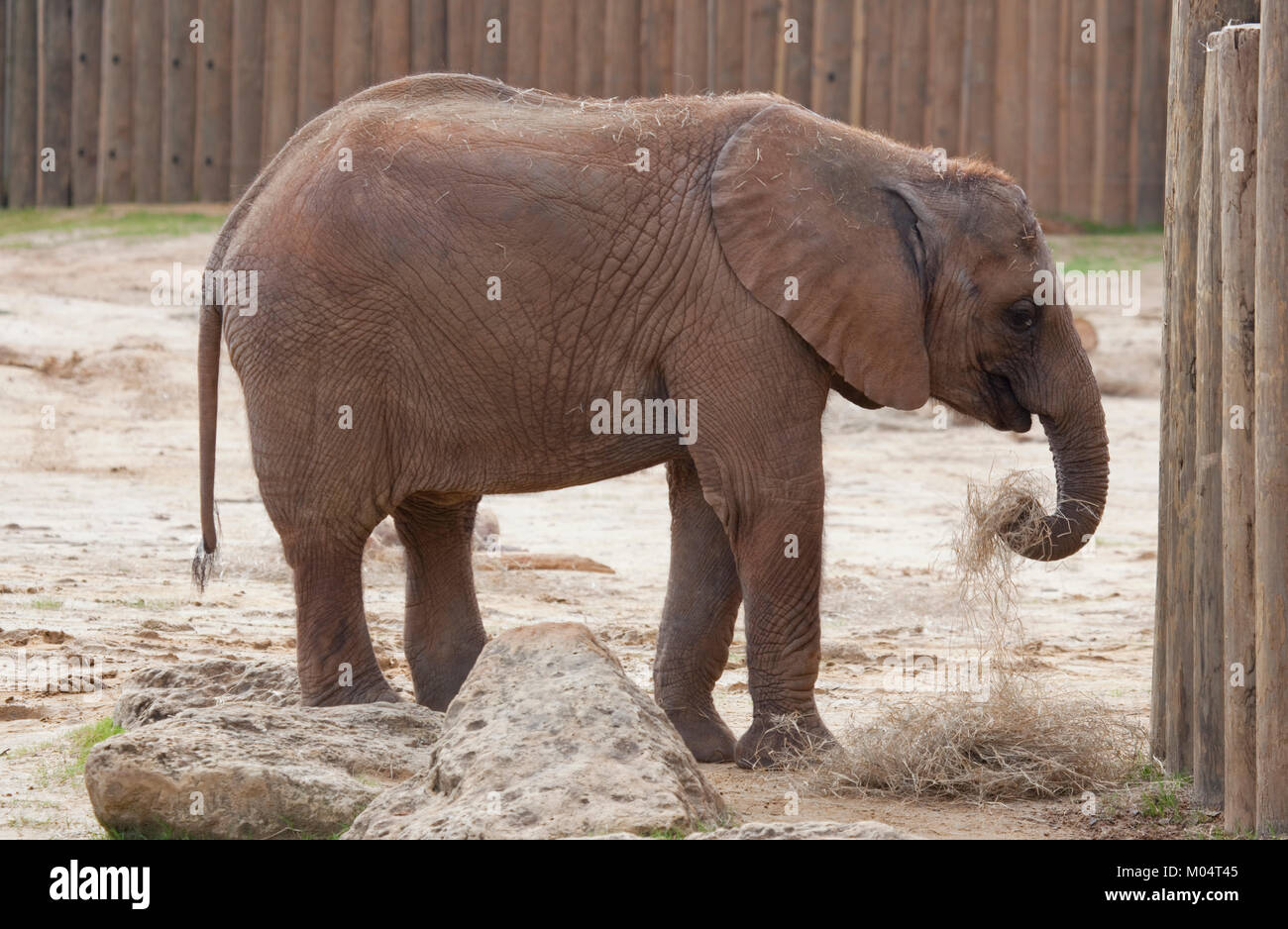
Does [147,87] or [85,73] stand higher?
[85,73]

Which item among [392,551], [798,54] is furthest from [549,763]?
[798,54]

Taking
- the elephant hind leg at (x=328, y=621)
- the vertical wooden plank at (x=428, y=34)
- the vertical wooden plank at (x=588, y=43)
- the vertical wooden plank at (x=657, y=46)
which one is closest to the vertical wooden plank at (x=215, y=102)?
the vertical wooden plank at (x=428, y=34)

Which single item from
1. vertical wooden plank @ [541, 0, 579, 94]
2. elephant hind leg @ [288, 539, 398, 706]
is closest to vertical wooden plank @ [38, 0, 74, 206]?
vertical wooden plank @ [541, 0, 579, 94]

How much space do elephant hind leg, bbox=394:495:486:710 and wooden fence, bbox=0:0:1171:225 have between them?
10443 mm

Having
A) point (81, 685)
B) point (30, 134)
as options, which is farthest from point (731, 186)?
point (30, 134)

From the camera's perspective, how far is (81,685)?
24.2ft

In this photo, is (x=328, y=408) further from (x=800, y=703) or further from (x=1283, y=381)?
(x=1283, y=381)

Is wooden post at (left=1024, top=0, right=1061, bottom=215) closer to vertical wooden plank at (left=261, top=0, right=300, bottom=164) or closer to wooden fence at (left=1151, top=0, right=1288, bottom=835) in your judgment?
vertical wooden plank at (left=261, top=0, right=300, bottom=164)

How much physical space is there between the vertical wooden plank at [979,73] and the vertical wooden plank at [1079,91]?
683 millimetres

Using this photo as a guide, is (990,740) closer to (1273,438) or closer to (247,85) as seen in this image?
(1273,438)

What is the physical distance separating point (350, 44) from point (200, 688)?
12.1 metres

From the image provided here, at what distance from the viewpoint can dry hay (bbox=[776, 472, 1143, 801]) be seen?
6.22 meters

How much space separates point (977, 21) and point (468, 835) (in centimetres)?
1387

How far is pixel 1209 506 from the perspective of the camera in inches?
222
